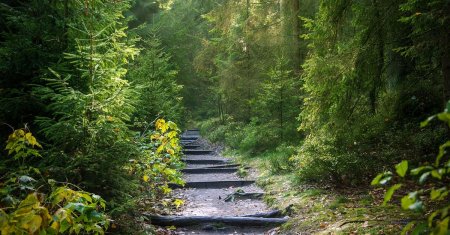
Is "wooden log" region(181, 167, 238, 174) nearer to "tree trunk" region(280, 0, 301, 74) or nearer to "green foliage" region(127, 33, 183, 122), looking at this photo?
"green foliage" region(127, 33, 183, 122)

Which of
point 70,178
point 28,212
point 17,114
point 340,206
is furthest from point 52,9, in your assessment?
point 340,206

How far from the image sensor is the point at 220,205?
880cm

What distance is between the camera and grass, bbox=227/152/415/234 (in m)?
4.89

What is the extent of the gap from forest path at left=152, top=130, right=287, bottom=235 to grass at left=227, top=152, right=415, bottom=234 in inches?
16.6

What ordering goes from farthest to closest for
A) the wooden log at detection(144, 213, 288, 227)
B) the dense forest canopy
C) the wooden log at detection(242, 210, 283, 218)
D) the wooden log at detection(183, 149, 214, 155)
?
the wooden log at detection(183, 149, 214, 155), the wooden log at detection(242, 210, 283, 218), the wooden log at detection(144, 213, 288, 227), the dense forest canopy

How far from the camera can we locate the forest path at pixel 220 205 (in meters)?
6.83

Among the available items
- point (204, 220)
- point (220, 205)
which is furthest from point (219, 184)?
point (204, 220)

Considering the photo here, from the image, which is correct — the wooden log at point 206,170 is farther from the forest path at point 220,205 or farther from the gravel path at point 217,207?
the gravel path at point 217,207

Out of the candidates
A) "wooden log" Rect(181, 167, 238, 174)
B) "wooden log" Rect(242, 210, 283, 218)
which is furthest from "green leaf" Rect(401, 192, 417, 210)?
"wooden log" Rect(181, 167, 238, 174)

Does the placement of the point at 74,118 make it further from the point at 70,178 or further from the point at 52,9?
the point at 52,9

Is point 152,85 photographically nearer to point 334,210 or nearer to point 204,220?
point 204,220

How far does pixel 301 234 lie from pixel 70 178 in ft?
11.9

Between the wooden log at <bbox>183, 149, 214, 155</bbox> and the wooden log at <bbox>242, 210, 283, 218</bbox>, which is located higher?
the wooden log at <bbox>242, 210, 283, 218</bbox>

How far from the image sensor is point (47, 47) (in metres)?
5.54
